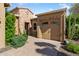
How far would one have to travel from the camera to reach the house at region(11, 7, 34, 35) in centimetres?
1084

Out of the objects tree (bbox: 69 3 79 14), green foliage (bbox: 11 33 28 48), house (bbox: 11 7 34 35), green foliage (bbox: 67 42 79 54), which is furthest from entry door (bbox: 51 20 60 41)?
green foliage (bbox: 11 33 28 48)

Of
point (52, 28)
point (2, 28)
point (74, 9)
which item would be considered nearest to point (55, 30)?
point (52, 28)

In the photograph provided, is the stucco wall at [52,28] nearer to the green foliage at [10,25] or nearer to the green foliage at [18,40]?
the green foliage at [18,40]

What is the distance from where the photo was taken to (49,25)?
35.4 ft

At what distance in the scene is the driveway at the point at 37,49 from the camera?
28.5 ft

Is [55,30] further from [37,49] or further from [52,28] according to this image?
[37,49]

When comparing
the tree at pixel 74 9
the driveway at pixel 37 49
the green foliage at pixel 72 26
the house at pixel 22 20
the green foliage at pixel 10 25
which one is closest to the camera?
the driveway at pixel 37 49

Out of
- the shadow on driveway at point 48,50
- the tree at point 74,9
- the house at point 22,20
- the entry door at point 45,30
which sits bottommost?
the shadow on driveway at point 48,50

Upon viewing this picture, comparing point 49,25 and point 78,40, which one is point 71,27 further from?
point 49,25

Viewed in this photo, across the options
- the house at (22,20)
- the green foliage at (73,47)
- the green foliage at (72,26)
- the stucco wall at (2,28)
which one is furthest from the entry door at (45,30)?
the stucco wall at (2,28)

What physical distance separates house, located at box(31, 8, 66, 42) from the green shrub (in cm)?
83

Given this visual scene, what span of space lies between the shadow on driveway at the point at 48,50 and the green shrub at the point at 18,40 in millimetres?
808

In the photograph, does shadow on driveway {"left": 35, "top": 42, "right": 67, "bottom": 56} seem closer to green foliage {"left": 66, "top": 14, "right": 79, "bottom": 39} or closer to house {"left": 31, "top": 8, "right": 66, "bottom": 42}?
house {"left": 31, "top": 8, "right": 66, "bottom": 42}

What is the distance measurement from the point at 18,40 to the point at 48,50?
77.6 inches
